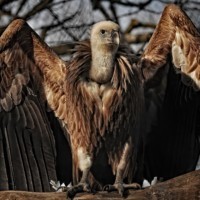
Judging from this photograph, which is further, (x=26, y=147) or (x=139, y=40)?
(x=139, y=40)

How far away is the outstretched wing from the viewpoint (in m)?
8.33

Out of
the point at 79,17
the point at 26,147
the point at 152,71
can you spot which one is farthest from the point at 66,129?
the point at 79,17

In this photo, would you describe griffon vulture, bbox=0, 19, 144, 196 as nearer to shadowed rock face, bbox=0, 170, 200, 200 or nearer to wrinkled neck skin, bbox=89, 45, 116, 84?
wrinkled neck skin, bbox=89, 45, 116, 84

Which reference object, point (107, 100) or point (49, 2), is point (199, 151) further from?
point (49, 2)

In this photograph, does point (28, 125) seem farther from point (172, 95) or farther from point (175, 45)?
point (175, 45)

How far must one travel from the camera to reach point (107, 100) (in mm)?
7988

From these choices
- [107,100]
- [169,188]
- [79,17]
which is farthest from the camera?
[79,17]

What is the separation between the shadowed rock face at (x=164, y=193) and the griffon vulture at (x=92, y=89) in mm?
954

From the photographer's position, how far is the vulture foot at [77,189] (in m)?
7.13

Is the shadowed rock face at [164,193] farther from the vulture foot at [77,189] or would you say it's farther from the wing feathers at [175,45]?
the wing feathers at [175,45]

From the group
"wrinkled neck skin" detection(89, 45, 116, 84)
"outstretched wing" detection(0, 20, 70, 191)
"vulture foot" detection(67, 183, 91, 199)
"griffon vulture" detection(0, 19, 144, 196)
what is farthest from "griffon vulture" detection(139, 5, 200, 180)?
"vulture foot" detection(67, 183, 91, 199)

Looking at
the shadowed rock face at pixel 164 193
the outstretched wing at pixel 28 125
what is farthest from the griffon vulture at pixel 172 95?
the shadowed rock face at pixel 164 193

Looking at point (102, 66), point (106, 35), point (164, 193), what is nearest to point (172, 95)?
point (102, 66)

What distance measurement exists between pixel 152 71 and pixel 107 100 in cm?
56
